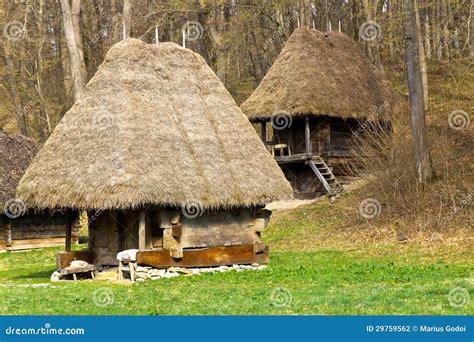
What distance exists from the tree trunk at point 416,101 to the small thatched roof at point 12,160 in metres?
14.5

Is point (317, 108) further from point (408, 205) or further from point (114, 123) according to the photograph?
point (114, 123)

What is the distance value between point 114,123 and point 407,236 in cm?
918

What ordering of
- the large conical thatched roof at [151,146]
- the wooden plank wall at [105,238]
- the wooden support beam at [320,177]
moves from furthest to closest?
the wooden support beam at [320,177] → the wooden plank wall at [105,238] → the large conical thatched roof at [151,146]

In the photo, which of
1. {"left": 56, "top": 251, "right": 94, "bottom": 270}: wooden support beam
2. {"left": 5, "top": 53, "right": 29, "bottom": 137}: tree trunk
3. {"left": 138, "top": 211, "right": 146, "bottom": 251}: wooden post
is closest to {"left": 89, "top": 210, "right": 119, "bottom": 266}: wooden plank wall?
{"left": 56, "top": 251, "right": 94, "bottom": 270}: wooden support beam

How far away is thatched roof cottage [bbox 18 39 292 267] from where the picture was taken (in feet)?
69.1

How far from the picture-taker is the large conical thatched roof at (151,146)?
2095 cm

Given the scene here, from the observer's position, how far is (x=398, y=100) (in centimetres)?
3897

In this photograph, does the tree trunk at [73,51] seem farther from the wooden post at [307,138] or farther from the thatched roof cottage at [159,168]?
the wooden post at [307,138]

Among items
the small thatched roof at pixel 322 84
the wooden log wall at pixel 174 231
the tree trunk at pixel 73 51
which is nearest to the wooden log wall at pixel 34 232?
the tree trunk at pixel 73 51

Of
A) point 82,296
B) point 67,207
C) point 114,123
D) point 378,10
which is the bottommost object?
point 82,296

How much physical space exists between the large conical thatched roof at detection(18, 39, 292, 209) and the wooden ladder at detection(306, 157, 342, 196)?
1046 cm

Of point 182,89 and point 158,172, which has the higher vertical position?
point 182,89

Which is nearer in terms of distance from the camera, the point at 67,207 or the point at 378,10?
the point at 67,207
